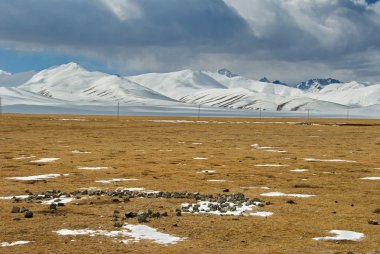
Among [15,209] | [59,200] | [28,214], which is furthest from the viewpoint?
[59,200]

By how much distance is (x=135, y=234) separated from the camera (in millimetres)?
15828

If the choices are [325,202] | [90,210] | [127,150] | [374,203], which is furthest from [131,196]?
[127,150]

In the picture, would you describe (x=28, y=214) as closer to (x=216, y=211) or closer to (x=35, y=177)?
(x=216, y=211)

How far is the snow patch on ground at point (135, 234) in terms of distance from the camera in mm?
15234

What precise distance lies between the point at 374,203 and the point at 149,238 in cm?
1033

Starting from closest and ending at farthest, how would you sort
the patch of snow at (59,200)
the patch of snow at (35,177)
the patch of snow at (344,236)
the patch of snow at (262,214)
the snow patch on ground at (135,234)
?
the snow patch on ground at (135,234) → the patch of snow at (344,236) → the patch of snow at (262,214) → the patch of snow at (59,200) → the patch of snow at (35,177)

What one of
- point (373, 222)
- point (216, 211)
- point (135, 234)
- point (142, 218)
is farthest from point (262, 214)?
point (135, 234)

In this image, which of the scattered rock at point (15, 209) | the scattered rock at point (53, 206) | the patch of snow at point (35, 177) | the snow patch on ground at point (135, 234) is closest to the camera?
the snow patch on ground at point (135, 234)

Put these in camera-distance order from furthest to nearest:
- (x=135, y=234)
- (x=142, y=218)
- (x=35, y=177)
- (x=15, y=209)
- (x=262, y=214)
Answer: (x=35, y=177)
(x=262, y=214)
(x=15, y=209)
(x=142, y=218)
(x=135, y=234)

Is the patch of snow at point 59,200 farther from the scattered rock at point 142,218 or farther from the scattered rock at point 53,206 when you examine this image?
the scattered rock at point 142,218

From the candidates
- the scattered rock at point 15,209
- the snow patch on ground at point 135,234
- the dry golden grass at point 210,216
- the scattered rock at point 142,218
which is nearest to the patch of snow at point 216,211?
the dry golden grass at point 210,216

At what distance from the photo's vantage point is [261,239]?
1559 centimetres

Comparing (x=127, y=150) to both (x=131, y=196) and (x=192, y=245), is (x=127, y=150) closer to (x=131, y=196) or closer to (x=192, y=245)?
(x=131, y=196)

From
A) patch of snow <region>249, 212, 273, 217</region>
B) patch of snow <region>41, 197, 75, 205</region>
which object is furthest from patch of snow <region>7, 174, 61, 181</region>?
patch of snow <region>249, 212, 273, 217</region>
